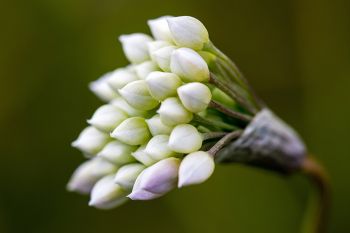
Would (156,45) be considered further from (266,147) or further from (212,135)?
(266,147)

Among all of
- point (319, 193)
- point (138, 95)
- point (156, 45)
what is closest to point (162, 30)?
point (156, 45)

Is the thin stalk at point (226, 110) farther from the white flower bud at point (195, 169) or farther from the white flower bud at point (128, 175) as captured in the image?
the white flower bud at point (128, 175)

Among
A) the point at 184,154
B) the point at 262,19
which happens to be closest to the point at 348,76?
the point at 262,19

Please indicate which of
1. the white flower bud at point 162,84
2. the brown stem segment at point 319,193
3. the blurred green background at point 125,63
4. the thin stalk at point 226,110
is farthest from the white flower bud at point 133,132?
the blurred green background at point 125,63

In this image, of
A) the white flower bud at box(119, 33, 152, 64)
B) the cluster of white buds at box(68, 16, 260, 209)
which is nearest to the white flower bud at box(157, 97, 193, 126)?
the cluster of white buds at box(68, 16, 260, 209)

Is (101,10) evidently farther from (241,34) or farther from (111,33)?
(241,34)

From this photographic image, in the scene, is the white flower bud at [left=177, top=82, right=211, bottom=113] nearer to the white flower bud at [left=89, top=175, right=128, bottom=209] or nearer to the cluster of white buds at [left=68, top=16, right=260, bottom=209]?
the cluster of white buds at [left=68, top=16, right=260, bottom=209]
